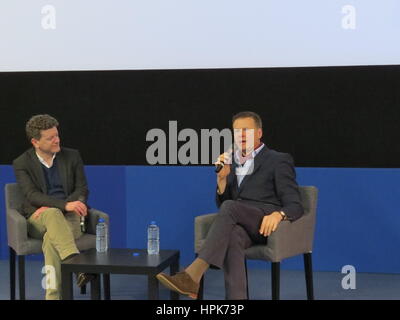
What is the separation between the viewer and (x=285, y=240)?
385cm

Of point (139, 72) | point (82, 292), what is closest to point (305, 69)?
point (139, 72)

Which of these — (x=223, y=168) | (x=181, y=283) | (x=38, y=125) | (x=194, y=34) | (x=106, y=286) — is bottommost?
(x=106, y=286)

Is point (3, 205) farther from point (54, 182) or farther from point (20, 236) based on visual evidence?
point (20, 236)

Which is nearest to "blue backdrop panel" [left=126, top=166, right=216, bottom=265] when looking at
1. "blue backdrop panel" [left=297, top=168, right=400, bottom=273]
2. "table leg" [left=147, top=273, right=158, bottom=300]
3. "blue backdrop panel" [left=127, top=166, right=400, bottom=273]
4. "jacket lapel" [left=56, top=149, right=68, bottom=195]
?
"blue backdrop panel" [left=127, top=166, right=400, bottom=273]

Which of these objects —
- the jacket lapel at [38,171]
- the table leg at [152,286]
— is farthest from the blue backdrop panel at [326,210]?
the table leg at [152,286]

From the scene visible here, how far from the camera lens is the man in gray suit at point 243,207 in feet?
11.9

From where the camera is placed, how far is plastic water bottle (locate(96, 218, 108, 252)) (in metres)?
3.97

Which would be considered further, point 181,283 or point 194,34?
point 194,34

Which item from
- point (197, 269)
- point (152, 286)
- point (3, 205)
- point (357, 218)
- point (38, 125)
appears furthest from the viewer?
point (3, 205)

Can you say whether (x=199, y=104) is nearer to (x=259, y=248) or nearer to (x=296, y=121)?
(x=296, y=121)

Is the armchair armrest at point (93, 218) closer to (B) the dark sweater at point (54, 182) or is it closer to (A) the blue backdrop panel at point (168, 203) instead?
(B) the dark sweater at point (54, 182)

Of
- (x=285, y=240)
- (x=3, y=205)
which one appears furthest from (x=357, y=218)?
(x=3, y=205)

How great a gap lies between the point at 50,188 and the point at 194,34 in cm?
184

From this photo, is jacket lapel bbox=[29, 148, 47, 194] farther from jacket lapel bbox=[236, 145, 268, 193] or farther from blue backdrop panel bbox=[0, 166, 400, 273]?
jacket lapel bbox=[236, 145, 268, 193]
